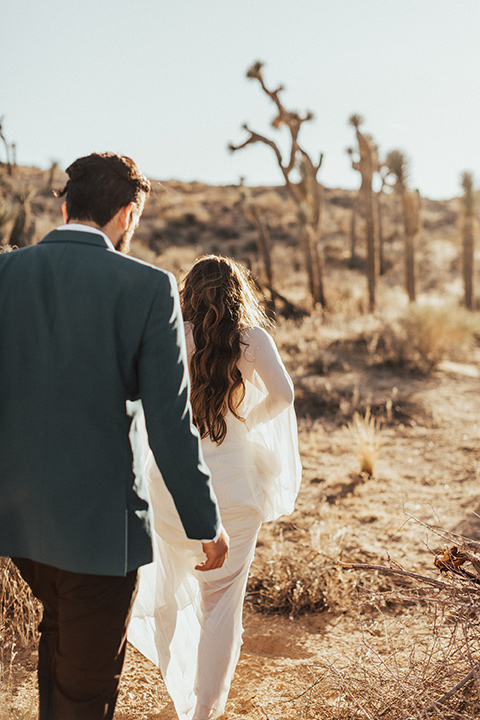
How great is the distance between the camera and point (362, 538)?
16.1 ft

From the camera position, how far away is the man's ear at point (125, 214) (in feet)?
5.88

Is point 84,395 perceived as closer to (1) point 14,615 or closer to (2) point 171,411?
(2) point 171,411

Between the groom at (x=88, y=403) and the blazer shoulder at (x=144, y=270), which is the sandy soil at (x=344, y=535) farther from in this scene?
the blazer shoulder at (x=144, y=270)

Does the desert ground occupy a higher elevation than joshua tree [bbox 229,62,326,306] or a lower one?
lower

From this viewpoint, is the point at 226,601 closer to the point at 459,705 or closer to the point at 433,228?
the point at 459,705

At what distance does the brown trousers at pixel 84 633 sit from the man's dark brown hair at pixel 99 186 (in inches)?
39.5

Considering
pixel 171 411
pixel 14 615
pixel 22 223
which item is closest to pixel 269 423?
pixel 171 411

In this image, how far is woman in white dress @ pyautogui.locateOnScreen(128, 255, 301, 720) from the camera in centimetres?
260

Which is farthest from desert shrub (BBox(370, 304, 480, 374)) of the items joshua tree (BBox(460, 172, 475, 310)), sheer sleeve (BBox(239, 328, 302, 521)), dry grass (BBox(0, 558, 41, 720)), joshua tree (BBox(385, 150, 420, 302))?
dry grass (BBox(0, 558, 41, 720))

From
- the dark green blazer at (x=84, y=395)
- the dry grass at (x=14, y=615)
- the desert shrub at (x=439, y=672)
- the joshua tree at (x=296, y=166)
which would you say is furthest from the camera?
the joshua tree at (x=296, y=166)

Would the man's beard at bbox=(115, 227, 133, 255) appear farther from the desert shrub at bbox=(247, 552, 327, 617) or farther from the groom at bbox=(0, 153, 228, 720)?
the desert shrub at bbox=(247, 552, 327, 617)

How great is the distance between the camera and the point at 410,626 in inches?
140

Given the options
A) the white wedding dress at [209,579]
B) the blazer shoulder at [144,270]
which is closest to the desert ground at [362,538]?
the white wedding dress at [209,579]

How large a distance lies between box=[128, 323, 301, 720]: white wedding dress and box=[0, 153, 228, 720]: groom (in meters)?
0.87
